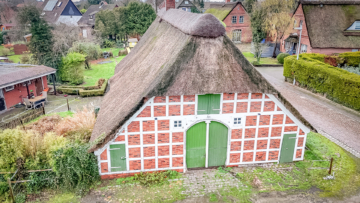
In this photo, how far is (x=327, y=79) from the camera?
19.1m

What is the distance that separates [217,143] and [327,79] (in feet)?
42.5

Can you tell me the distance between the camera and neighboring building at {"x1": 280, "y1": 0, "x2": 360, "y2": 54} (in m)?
27.9

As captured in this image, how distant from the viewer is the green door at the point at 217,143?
34.1ft

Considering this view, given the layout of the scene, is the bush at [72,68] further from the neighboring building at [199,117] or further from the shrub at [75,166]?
the shrub at [75,166]

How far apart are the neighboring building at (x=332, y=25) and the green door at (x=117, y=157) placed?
25530 millimetres

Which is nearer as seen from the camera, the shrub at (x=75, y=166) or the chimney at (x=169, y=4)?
the shrub at (x=75, y=166)

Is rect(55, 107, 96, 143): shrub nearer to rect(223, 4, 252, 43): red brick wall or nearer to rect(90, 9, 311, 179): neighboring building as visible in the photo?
rect(90, 9, 311, 179): neighboring building

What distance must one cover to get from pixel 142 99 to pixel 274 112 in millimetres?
5212

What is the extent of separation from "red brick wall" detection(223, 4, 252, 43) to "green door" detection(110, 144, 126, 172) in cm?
3730

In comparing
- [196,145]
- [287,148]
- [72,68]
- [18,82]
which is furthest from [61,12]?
[287,148]

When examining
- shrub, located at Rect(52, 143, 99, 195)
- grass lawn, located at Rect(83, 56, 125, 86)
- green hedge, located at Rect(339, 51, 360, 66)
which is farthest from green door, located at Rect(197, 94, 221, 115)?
green hedge, located at Rect(339, 51, 360, 66)

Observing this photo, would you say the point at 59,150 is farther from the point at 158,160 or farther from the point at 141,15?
the point at 141,15

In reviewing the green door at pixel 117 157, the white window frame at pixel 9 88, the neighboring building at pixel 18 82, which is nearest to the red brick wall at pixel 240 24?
the neighboring building at pixel 18 82

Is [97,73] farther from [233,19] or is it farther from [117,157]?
[233,19]
